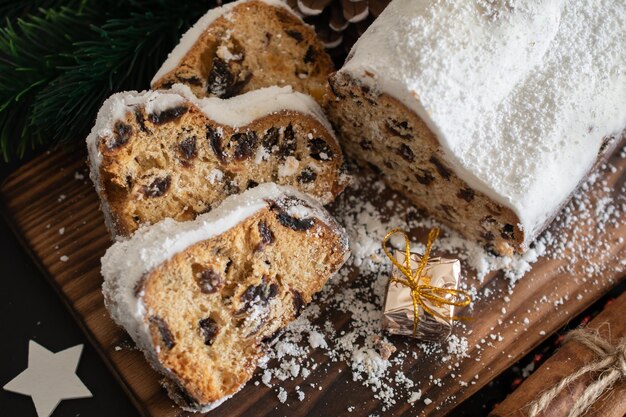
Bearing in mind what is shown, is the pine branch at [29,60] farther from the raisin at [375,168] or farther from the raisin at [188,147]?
the raisin at [375,168]

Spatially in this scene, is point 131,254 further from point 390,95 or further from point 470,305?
point 470,305

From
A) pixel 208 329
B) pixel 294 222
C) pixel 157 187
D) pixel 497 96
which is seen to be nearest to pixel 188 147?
pixel 157 187

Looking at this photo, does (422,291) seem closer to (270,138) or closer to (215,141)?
(270,138)

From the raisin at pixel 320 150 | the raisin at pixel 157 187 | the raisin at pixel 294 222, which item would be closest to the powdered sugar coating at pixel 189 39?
the raisin at pixel 157 187

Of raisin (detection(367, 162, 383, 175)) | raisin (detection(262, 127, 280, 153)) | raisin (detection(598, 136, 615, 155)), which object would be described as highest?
raisin (detection(598, 136, 615, 155))

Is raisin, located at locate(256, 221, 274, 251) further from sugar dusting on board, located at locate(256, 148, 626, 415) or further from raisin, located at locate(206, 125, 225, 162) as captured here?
sugar dusting on board, located at locate(256, 148, 626, 415)

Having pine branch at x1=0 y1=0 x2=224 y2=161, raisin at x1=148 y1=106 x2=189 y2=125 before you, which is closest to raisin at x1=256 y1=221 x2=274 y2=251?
raisin at x1=148 y1=106 x2=189 y2=125
